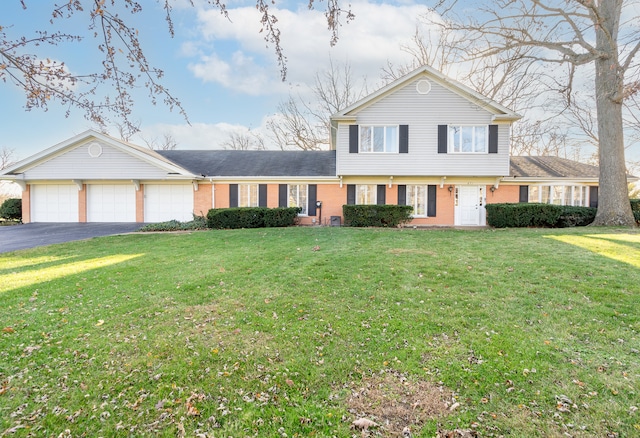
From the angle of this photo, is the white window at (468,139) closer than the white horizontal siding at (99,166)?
Yes

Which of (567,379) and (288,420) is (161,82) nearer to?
(288,420)

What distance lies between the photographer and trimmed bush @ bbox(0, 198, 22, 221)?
57.3 ft

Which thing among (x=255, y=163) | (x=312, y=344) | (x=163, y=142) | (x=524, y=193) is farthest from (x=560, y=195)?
(x=163, y=142)

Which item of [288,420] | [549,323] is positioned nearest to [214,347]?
[288,420]

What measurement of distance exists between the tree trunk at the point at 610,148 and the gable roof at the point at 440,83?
9.66 feet

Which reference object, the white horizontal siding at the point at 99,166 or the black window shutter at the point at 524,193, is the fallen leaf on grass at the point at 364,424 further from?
the black window shutter at the point at 524,193

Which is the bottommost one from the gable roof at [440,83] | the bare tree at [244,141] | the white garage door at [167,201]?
the white garage door at [167,201]

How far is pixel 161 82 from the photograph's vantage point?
12.7 ft

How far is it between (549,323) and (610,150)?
12.7 meters

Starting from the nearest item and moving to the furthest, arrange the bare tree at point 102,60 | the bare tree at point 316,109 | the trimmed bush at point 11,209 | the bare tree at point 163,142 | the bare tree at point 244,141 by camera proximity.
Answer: the bare tree at point 102,60, the trimmed bush at point 11,209, the bare tree at point 316,109, the bare tree at point 244,141, the bare tree at point 163,142

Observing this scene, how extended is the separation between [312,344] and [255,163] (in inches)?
611

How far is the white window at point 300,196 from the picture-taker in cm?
1620

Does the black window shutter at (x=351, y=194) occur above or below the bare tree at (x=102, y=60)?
below

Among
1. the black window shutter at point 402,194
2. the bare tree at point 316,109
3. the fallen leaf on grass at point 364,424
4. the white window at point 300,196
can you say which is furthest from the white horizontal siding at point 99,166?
the fallen leaf on grass at point 364,424
